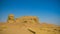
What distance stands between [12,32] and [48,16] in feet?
3.36

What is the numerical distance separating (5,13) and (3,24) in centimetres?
29

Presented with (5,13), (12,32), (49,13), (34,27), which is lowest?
(12,32)

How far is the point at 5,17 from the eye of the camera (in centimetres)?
294

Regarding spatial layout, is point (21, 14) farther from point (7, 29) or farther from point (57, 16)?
point (57, 16)

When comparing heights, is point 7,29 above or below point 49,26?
below

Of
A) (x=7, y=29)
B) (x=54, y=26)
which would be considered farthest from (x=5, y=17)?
(x=54, y=26)

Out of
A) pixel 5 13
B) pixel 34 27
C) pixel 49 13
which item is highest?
pixel 49 13

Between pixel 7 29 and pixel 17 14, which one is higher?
pixel 17 14

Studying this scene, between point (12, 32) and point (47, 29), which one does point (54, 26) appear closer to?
point (47, 29)

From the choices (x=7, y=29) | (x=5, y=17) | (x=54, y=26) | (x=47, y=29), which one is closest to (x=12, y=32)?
(x=7, y=29)

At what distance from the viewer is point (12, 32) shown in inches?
113

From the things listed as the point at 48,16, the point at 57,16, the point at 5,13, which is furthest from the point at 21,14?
the point at 57,16

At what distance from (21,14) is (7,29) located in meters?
0.53

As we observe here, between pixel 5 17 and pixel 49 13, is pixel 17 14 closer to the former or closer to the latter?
pixel 5 17
